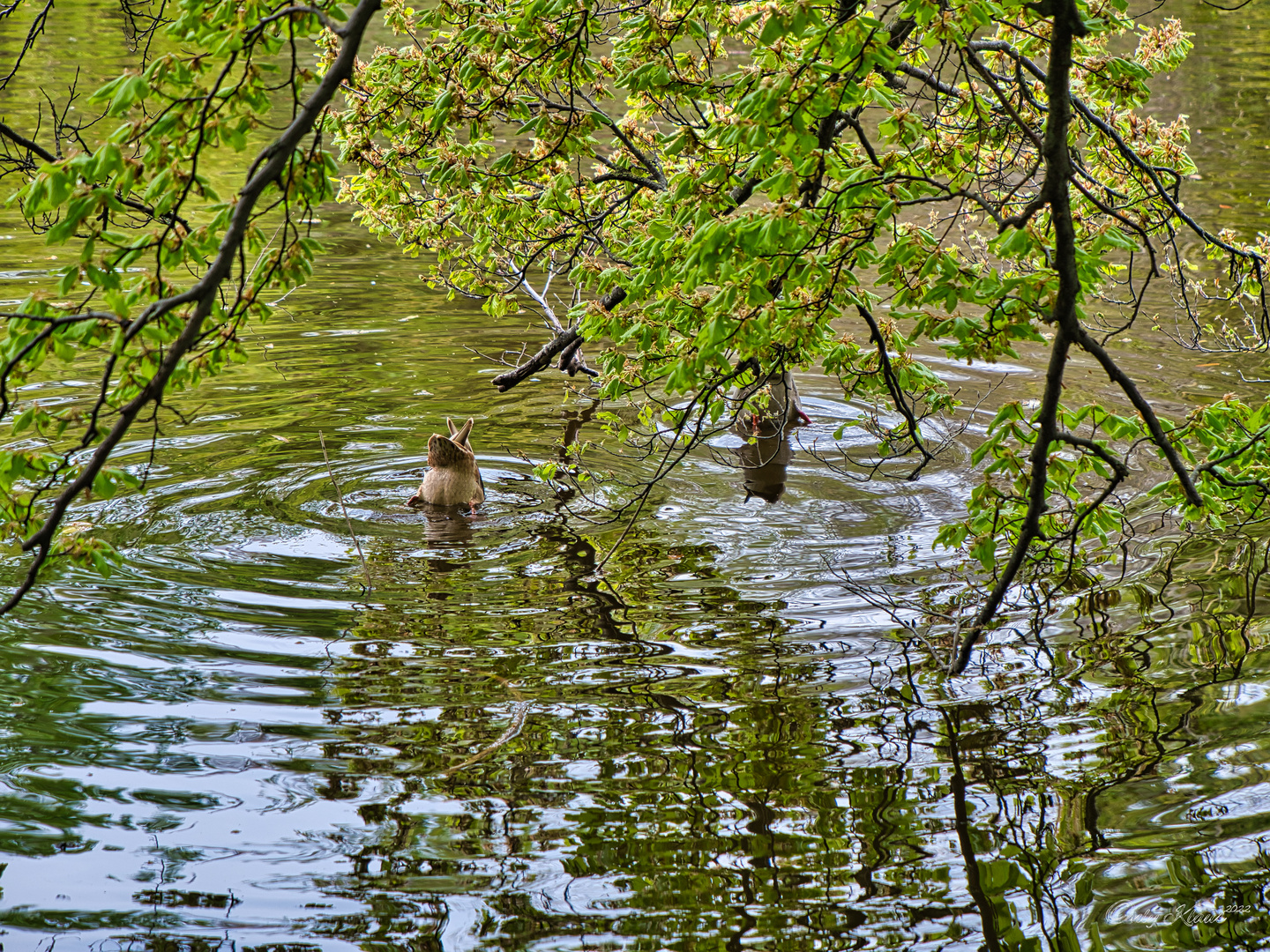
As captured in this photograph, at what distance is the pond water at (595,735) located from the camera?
180 inches

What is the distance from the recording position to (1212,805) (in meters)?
5.25

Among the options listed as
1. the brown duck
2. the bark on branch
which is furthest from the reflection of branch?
the brown duck

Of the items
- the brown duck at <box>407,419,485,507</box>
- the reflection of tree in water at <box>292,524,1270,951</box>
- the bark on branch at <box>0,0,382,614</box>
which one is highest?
the brown duck at <box>407,419,485,507</box>

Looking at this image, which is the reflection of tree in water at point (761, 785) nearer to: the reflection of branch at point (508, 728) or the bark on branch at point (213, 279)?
the reflection of branch at point (508, 728)

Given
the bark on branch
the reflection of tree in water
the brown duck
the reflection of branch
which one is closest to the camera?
the bark on branch

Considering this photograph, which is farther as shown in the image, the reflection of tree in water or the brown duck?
the brown duck

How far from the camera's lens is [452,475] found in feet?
29.1

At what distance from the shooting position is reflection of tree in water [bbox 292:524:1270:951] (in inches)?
179

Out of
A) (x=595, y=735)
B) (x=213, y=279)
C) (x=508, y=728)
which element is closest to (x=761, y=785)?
(x=595, y=735)

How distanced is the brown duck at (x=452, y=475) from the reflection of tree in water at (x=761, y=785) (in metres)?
1.56

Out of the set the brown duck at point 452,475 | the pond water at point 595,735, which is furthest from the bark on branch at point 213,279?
the brown duck at point 452,475

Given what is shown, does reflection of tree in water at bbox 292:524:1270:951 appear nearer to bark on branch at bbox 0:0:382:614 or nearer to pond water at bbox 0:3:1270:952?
pond water at bbox 0:3:1270:952

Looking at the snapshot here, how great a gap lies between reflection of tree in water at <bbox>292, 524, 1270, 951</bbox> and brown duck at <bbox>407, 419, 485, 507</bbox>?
1.56 metres

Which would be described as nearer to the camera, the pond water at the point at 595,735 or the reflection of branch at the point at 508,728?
the pond water at the point at 595,735
